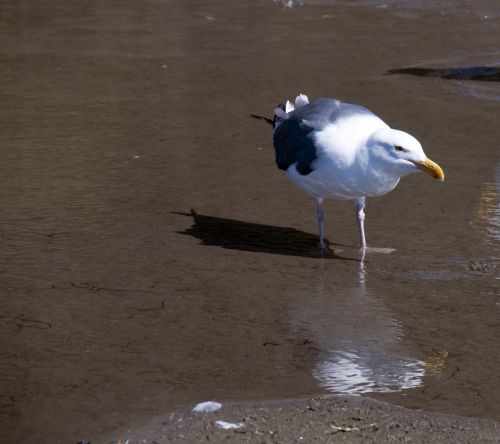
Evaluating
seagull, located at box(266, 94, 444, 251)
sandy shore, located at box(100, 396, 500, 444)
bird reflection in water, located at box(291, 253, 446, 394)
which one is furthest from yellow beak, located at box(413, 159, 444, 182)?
sandy shore, located at box(100, 396, 500, 444)

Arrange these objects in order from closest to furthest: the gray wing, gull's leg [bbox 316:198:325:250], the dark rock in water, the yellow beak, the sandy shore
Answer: the sandy shore → the yellow beak → the gray wing → gull's leg [bbox 316:198:325:250] → the dark rock in water

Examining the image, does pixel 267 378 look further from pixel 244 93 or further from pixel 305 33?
pixel 305 33

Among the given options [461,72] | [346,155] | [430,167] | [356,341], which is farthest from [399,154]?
[461,72]

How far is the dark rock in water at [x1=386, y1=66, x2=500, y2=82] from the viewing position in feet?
40.7

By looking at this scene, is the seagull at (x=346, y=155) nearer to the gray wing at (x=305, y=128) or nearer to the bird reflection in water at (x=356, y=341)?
the gray wing at (x=305, y=128)

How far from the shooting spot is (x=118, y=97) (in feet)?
38.5

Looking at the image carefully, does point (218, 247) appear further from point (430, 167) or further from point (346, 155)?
point (430, 167)

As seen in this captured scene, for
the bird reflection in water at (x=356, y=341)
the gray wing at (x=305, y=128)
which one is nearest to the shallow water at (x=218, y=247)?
the bird reflection in water at (x=356, y=341)

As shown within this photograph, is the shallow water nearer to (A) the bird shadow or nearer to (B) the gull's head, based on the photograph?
(A) the bird shadow

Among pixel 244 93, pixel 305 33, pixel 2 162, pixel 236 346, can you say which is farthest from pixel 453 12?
pixel 236 346

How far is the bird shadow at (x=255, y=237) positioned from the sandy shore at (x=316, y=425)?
91.9 inches

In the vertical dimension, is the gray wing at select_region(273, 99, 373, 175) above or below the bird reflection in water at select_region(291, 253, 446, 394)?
above

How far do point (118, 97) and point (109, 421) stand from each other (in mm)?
7041

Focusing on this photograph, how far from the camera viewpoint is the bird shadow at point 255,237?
7.47 meters
